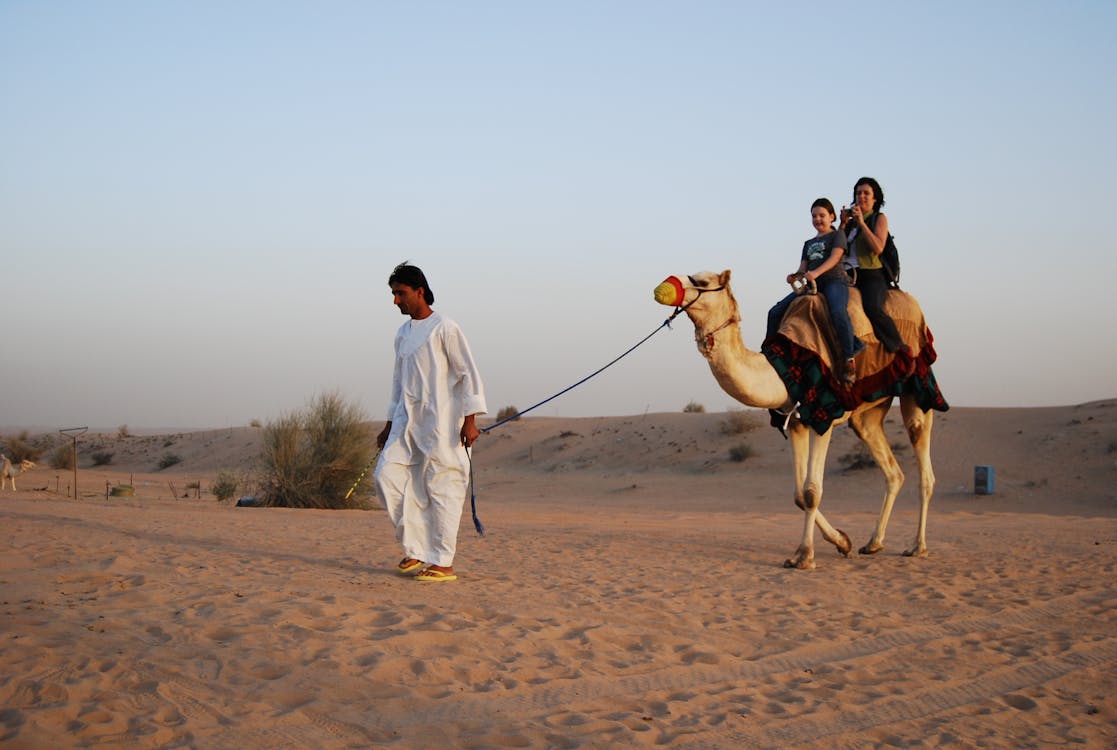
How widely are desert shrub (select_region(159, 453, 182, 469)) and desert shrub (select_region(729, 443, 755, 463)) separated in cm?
2320

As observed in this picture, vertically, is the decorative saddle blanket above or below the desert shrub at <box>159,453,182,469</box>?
above

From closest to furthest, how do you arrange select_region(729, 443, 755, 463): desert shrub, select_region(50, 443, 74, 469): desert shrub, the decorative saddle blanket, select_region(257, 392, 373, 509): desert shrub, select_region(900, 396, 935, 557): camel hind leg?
the decorative saddle blanket, select_region(900, 396, 935, 557): camel hind leg, select_region(257, 392, 373, 509): desert shrub, select_region(729, 443, 755, 463): desert shrub, select_region(50, 443, 74, 469): desert shrub

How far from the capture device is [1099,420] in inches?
966

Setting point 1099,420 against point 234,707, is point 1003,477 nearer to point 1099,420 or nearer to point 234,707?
point 1099,420

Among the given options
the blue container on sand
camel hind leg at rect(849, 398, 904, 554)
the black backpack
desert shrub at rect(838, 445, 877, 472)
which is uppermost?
the black backpack

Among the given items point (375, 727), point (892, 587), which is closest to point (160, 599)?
point (375, 727)

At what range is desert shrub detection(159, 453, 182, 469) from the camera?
37.7 m

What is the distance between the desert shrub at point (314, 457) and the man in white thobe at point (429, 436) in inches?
434

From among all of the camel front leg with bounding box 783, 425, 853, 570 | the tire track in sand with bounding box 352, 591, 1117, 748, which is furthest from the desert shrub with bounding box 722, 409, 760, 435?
the tire track in sand with bounding box 352, 591, 1117, 748

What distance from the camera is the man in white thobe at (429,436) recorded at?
280 inches

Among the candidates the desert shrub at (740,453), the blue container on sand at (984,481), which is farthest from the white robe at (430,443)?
the desert shrub at (740,453)

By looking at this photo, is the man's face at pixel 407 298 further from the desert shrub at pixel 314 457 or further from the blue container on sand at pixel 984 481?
the blue container on sand at pixel 984 481

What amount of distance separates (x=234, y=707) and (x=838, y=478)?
67.3ft

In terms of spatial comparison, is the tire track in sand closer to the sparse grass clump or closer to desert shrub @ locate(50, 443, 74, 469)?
desert shrub @ locate(50, 443, 74, 469)
